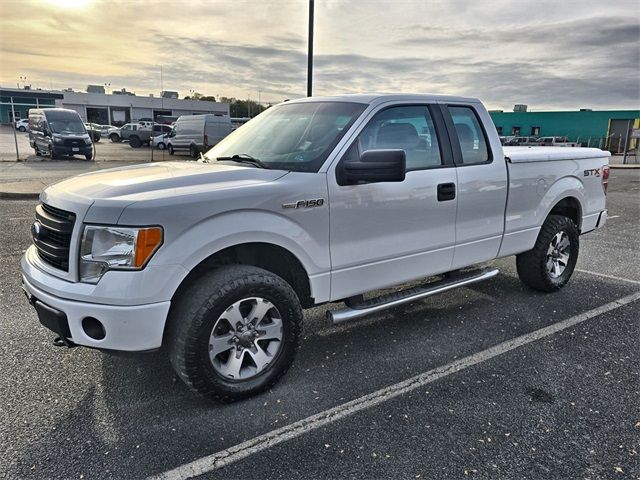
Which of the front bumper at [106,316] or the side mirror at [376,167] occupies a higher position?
the side mirror at [376,167]

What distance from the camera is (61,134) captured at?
69.5ft

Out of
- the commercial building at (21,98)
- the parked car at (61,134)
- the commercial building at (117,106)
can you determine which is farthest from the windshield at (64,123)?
the commercial building at (117,106)

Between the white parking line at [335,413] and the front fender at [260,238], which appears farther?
the front fender at [260,238]

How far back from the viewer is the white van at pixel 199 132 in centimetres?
2562

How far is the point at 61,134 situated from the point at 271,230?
2157 centimetres

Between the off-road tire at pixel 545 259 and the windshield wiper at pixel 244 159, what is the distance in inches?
121

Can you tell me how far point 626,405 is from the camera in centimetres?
312

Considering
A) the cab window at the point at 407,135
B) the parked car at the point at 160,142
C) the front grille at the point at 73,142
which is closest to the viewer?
the cab window at the point at 407,135

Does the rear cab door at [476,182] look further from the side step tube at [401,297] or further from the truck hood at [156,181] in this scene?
the truck hood at [156,181]

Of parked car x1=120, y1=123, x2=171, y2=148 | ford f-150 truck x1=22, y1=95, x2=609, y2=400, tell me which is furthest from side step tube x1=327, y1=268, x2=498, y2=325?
parked car x1=120, y1=123, x2=171, y2=148

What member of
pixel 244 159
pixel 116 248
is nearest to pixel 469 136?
pixel 244 159

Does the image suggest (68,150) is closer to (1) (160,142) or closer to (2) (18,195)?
(2) (18,195)

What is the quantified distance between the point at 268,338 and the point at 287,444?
0.69m

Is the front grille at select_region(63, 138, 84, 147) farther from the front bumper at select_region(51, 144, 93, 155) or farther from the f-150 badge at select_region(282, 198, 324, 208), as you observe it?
the f-150 badge at select_region(282, 198, 324, 208)
